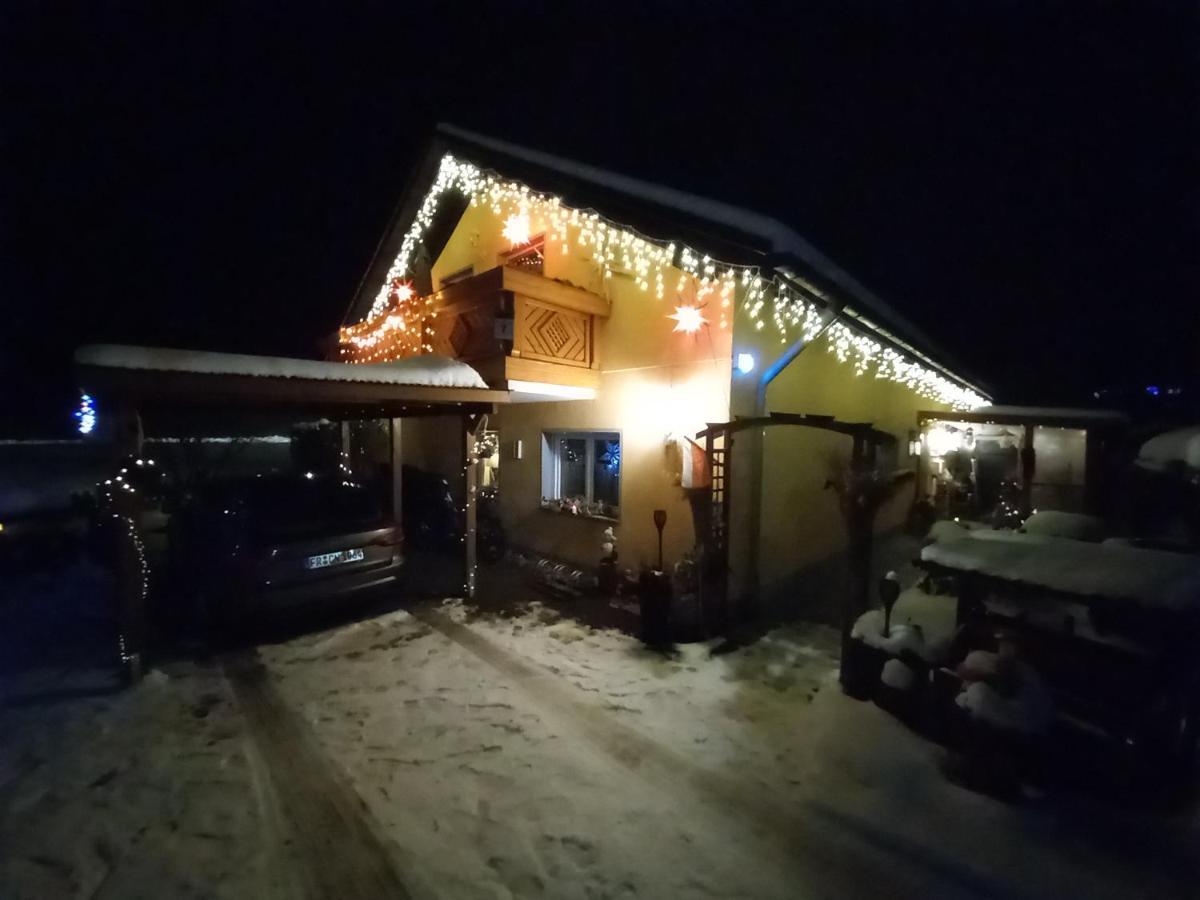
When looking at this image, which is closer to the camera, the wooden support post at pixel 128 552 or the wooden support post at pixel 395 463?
the wooden support post at pixel 128 552

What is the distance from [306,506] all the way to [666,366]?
15.7 ft

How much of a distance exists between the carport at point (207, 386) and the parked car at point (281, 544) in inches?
29.9

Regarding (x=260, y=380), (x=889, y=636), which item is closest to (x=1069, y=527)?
(x=889, y=636)

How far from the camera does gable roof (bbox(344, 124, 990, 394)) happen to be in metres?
6.16

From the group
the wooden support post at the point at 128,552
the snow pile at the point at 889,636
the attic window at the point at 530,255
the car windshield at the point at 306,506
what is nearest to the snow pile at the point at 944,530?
the snow pile at the point at 889,636

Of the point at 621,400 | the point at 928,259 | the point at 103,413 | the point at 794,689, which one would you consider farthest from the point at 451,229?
the point at 794,689

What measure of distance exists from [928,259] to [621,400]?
5715 millimetres

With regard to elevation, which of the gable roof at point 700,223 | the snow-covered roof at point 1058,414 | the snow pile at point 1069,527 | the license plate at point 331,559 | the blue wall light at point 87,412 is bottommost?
the license plate at point 331,559

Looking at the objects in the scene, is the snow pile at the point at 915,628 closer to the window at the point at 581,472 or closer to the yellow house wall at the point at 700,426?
the yellow house wall at the point at 700,426

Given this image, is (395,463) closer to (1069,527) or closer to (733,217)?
(733,217)

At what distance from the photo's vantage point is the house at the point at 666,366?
6.64 m

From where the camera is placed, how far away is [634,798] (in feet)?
11.8

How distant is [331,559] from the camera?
6.45m

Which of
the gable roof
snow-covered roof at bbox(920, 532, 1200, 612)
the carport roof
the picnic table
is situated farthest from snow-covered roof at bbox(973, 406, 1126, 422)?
the carport roof
